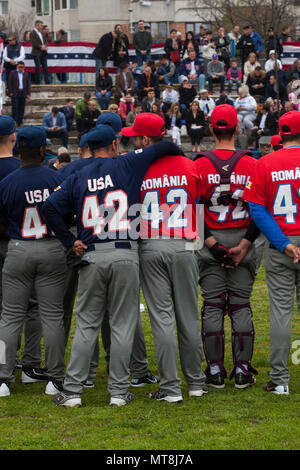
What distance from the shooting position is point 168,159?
6.53 metres

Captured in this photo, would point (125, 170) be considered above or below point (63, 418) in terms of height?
above

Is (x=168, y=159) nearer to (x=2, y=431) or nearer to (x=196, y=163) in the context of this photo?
(x=196, y=163)

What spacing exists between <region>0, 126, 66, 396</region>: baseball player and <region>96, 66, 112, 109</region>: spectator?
640 inches

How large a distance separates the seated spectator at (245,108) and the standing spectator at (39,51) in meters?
6.42

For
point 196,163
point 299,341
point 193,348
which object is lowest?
point 299,341

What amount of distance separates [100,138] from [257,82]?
18.0 metres

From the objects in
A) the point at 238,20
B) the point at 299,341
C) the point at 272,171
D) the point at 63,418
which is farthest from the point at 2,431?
the point at 238,20

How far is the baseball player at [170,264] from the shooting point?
642 centimetres

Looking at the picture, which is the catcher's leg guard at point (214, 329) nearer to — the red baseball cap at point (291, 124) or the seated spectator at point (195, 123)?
the red baseball cap at point (291, 124)

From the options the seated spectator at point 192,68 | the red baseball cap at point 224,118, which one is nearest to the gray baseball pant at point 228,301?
the red baseball cap at point 224,118

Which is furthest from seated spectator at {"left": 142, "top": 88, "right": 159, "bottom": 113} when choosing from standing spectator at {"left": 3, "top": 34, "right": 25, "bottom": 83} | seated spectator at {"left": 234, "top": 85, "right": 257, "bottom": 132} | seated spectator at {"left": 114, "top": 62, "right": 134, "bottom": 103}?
standing spectator at {"left": 3, "top": 34, "right": 25, "bottom": 83}

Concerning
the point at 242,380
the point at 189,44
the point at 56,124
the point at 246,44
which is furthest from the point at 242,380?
the point at 246,44

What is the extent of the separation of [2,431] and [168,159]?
97.0 inches

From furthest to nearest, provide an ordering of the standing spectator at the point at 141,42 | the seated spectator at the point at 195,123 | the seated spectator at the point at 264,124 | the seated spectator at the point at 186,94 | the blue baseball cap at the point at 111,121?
the standing spectator at the point at 141,42
the seated spectator at the point at 186,94
the seated spectator at the point at 195,123
the seated spectator at the point at 264,124
the blue baseball cap at the point at 111,121
